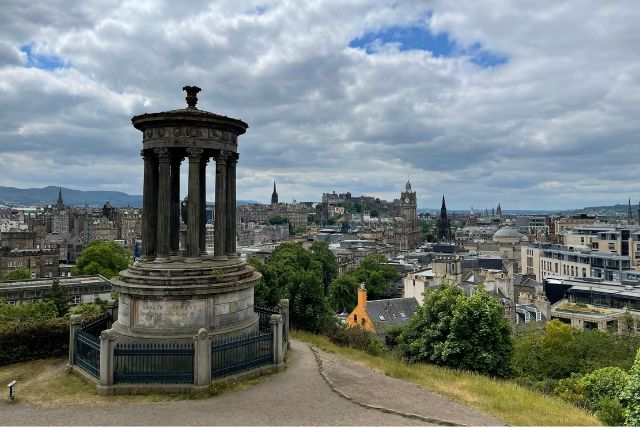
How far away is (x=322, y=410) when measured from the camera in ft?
46.5

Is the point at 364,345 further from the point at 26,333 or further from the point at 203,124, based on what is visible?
the point at 26,333

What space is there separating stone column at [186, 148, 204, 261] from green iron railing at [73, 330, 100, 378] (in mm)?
4893

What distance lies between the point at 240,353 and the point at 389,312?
4520 centimetres

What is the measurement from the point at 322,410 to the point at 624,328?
4982cm

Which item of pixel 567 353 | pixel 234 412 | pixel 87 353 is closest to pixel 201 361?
pixel 234 412

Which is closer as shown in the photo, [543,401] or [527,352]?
[543,401]

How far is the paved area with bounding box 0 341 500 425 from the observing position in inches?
527

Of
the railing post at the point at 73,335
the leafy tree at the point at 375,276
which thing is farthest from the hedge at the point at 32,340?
the leafy tree at the point at 375,276

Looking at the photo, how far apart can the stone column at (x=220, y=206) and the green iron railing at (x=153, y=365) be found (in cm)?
512

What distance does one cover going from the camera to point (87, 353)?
1753 cm

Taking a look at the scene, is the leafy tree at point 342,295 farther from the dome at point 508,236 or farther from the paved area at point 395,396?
the dome at point 508,236

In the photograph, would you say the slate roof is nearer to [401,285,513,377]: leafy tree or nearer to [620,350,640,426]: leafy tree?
[401,285,513,377]: leafy tree

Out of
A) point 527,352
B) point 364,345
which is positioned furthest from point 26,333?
point 527,352

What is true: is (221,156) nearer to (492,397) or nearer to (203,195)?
(203,195)
